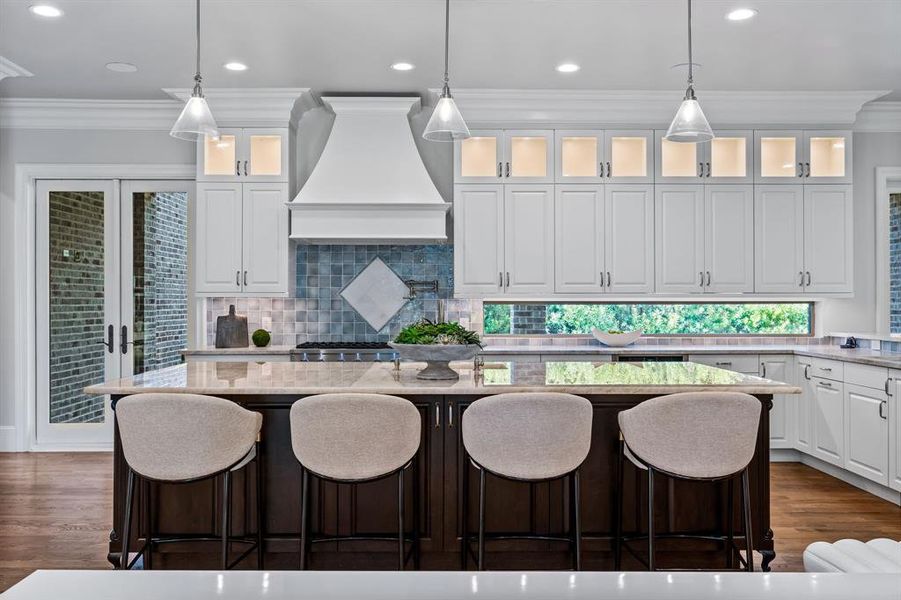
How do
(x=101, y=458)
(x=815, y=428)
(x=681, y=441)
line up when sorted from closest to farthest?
(x=681, y=441) < (x=815, y=428) < (x=101, y=458)

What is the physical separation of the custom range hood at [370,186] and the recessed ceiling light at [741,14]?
220 cm

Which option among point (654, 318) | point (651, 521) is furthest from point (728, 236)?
point (651, 521)

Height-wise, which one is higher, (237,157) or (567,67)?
(567,67)

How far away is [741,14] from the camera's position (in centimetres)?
366

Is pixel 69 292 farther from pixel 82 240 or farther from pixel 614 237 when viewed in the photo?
pixel 614 237

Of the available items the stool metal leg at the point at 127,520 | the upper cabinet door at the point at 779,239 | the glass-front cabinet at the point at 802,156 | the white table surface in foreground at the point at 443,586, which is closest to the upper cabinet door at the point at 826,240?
the upper cabinet door at the point at 779,239

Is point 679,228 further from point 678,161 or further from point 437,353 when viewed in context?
point 437,353

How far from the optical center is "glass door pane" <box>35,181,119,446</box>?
5456 mm

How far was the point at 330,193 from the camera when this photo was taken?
5.05 meters

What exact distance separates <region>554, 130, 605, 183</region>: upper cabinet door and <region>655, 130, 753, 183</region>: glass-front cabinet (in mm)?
448

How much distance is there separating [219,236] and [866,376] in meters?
4.49

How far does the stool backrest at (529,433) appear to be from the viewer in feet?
8.13

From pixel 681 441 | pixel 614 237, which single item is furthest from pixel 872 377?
pixel 681 441

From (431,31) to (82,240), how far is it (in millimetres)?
3412
